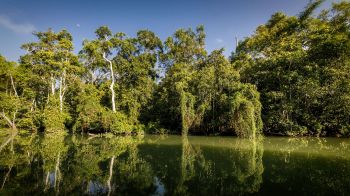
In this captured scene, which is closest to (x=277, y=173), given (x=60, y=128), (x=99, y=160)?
(x=99, y=160)

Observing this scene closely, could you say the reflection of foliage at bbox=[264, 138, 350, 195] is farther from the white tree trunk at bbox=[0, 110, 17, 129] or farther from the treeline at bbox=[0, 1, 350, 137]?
the white tree trunk at bbox=[0, 110, 17, 129]

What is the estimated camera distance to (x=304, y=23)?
30.1 metres

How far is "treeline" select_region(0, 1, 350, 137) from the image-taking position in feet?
82.5

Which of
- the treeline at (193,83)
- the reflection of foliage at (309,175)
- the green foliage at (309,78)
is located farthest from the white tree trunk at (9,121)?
the reflection of foliage at (309,175)

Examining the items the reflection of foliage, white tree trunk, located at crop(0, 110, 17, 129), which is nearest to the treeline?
white tree trunk, located at crop(0, 110, 17, 129)

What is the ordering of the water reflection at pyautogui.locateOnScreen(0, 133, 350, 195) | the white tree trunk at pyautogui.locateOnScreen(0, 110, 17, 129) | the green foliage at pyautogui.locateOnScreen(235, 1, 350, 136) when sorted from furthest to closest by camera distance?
1. the white tree trunk at pyautogui.locateOnScreen(0, 110, 17, 129)
2. the green foliage at pyautogui.locateOnScreen(235, 1, 350, 136)
3. the water reflection at pyautogui.locateOnScreen(0, 133, 350, 195)

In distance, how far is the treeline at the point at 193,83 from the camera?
990 inches

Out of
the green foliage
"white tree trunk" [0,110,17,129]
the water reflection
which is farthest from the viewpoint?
"white tree trunk" [0,110,17,129]

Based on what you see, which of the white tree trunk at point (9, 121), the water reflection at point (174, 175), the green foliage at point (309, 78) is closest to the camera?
the water reflection at point (174, 175)

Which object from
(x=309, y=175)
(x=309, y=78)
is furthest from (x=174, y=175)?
(x=309, y=78)

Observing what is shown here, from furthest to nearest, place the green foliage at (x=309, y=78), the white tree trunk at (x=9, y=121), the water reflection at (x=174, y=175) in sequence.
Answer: the white tree trunk at (x=9, y=121) < the green foliage at (x=309, y=78) < the water reflection at (x=174, y=175)

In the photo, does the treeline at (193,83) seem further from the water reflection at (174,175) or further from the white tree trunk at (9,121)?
the water reflection at (174,175)

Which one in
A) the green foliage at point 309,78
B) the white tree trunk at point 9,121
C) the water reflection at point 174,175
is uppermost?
the green foliage at point 309,78

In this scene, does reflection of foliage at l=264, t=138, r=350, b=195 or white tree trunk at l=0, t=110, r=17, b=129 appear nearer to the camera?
reflection of foliage at l=264, t=138, r=350, b=195
